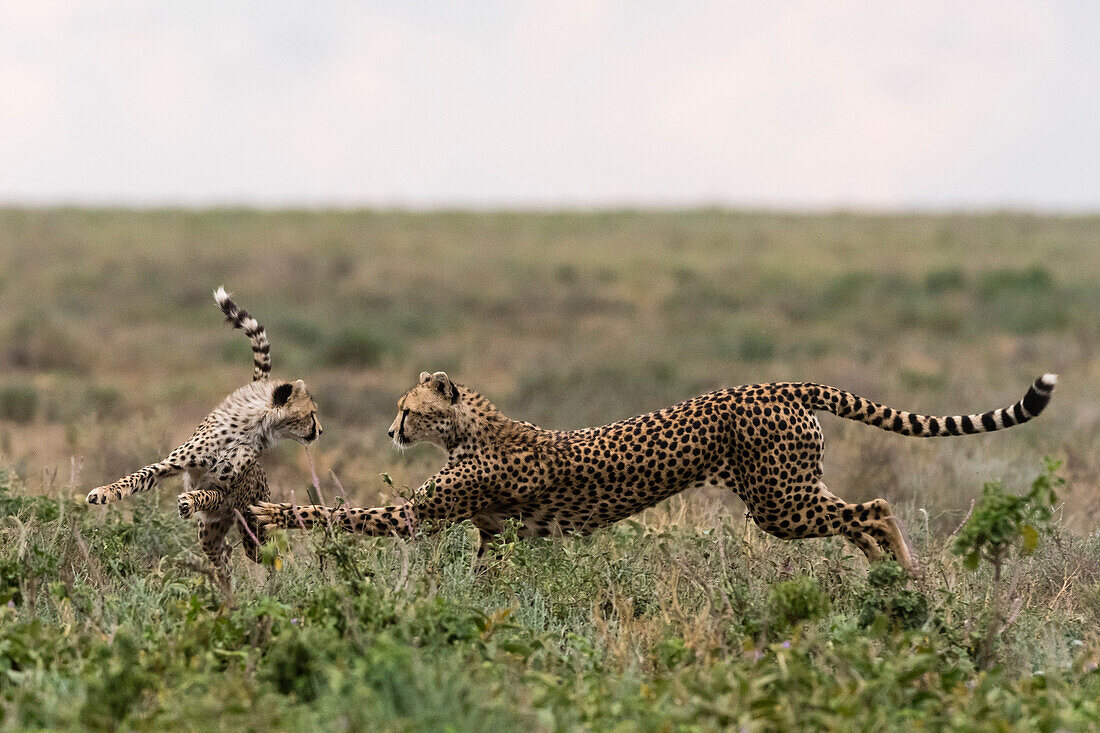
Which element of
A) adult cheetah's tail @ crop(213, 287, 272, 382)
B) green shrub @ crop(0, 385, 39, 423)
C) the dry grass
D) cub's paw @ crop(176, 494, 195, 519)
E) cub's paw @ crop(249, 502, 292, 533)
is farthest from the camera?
green shrub @ crop(0, 385, 39, 423)

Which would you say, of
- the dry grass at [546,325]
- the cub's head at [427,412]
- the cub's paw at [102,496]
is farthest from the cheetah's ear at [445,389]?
the dry grass at [546,325]

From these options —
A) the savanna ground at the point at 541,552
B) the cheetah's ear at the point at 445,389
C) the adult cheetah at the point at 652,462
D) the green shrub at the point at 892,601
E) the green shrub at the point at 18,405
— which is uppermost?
the cheetah's ear at the point at 445,389

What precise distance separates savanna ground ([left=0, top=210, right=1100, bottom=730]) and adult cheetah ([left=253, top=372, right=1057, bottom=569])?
0.61ft

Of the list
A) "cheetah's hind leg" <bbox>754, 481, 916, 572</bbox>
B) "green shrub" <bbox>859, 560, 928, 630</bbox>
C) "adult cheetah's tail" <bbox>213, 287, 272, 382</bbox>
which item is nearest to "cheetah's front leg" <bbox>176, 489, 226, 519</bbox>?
"adult cheetah's tail" <bbox>213, 287, 272, 382</bbox>

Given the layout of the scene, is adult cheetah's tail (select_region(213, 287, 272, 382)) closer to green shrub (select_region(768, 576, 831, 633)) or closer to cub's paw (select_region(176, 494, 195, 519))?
cub's paw (select_region(176, 494, 195, 519))

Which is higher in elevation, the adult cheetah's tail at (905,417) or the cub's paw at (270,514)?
the adult cheetah's tail at (905,417)

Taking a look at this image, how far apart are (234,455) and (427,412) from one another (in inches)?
33.4

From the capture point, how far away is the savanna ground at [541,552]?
3.62 m

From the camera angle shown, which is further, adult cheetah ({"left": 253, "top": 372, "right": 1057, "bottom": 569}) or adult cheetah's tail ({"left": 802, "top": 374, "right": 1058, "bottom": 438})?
adult cheetah ({"left": 253, "top": 372, "right": 1057, "bottom": 569})

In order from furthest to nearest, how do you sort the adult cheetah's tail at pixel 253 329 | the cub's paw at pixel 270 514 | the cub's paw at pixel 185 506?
the adult cheetah's tail at pixel 253 329
the cub's paw at pixel 270 514
the cub's paw at pixel 185 506

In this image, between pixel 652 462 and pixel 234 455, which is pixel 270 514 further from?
pixel 652 462

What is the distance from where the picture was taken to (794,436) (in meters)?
5.03

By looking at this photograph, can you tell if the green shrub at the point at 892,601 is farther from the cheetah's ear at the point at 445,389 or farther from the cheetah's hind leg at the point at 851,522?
the cheetah's ear at the point at 445,389

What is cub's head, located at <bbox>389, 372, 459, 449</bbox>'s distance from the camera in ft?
16.8
